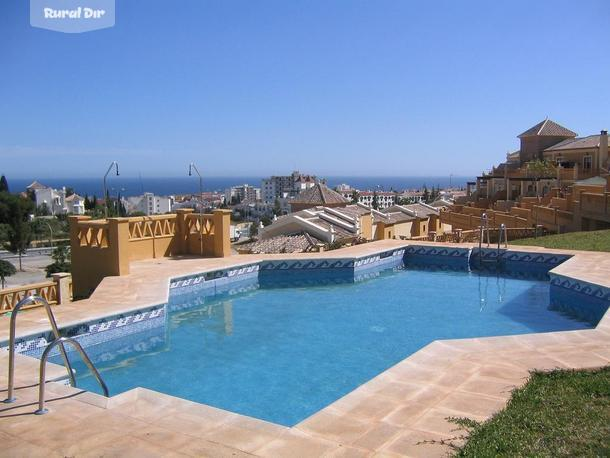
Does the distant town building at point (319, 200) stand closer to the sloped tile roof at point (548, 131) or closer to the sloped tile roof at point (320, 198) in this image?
the sloped tile roof at point (320, 198)

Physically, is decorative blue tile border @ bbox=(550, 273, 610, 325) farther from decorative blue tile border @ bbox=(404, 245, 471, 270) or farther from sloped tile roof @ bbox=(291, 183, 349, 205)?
sloped tile roof @ bbox=(291, 183, 349, 205)

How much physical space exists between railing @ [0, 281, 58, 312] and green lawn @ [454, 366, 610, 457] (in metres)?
7.68

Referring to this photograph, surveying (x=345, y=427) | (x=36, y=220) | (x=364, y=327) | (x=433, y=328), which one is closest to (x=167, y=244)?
(x=364, y=327)

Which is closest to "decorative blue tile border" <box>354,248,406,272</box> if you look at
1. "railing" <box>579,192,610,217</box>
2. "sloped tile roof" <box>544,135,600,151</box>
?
"railing" <box>579,192,610,217</box>

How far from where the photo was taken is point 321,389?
7223 millimetres

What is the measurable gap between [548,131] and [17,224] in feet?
204

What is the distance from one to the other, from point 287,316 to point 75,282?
608cm

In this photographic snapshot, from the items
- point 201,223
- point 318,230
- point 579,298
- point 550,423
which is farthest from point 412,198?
point 550,423

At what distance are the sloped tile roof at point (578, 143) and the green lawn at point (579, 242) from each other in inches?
803

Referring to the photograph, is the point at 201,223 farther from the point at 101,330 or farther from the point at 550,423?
the point at 550,423

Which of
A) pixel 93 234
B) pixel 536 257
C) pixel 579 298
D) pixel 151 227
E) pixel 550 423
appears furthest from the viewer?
pixel 536 257

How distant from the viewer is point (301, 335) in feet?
32.4

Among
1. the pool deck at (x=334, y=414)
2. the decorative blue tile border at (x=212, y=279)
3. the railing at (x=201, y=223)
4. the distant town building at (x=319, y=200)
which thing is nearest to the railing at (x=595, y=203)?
the decorative blue tile border at (x=212, y=279)

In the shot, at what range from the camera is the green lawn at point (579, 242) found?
54.8 feet
